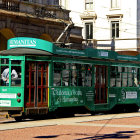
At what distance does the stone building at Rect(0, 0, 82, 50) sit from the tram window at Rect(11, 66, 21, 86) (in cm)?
962

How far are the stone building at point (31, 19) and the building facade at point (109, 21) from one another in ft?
48.1

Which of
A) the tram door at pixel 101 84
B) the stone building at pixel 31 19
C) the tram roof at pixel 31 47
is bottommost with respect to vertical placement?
the tram door at pixel 101 84

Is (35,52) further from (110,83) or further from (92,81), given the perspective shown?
(110,83)

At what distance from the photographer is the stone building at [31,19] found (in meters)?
27.0

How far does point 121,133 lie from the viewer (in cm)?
1282

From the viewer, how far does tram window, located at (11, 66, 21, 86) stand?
17219 mm

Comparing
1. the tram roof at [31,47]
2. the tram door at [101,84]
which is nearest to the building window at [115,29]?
the tram door at [101,84]

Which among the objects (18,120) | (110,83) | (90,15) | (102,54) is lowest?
(18,120)

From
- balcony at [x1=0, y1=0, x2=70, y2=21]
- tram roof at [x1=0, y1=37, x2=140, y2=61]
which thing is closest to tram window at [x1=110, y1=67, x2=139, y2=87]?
tram roof at [x1=0, y1=37, x2=140, y2=61]

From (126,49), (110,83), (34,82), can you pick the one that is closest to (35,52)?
(34,82)

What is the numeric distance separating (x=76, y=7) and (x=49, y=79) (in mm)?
31821

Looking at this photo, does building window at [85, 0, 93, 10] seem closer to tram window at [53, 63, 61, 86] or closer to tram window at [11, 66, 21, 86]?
tram window at [53, 63, 61, 86]

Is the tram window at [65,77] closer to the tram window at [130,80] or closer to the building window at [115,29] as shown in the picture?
the tram window at [130,80]

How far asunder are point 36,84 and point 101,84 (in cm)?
429
